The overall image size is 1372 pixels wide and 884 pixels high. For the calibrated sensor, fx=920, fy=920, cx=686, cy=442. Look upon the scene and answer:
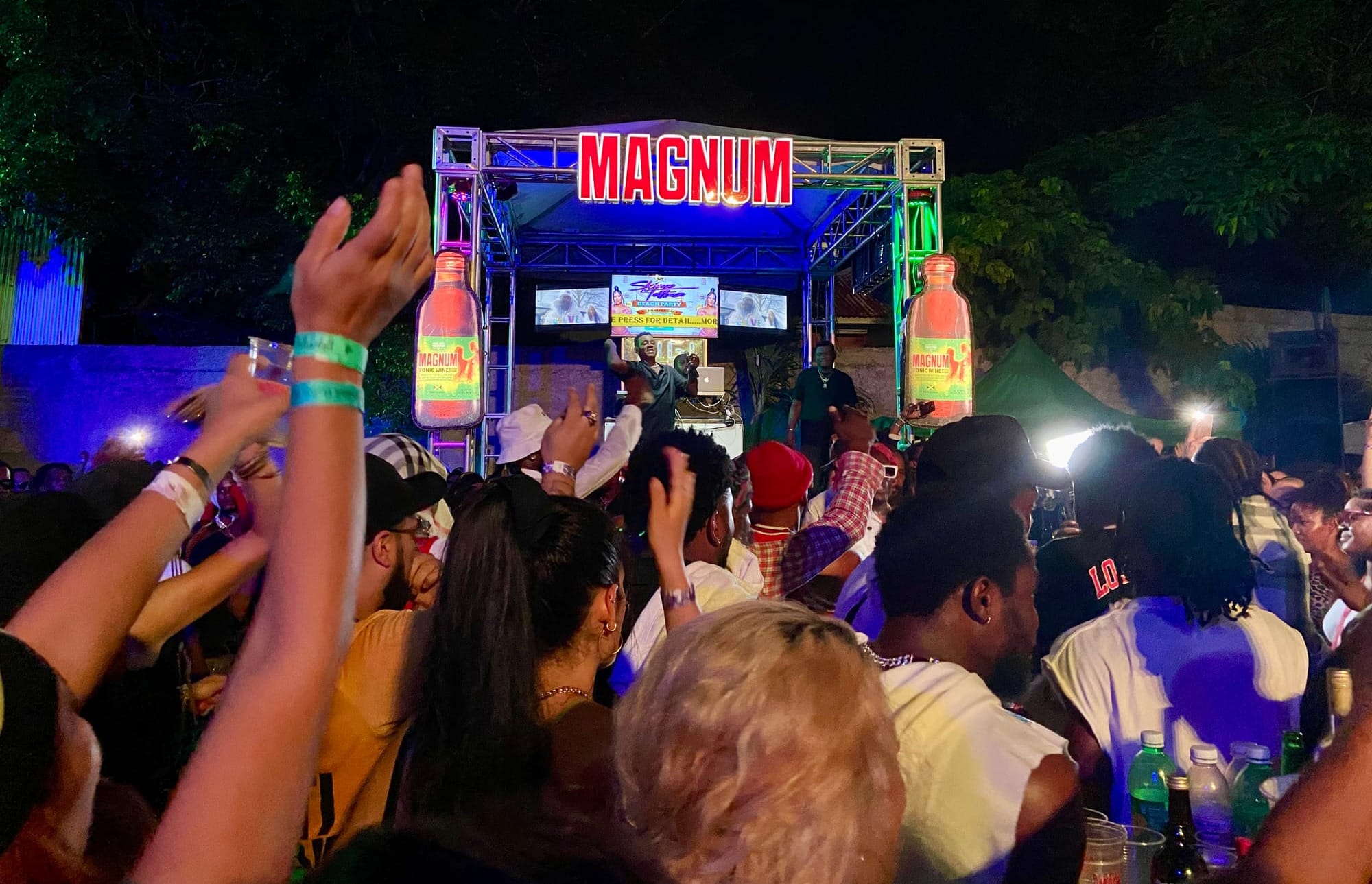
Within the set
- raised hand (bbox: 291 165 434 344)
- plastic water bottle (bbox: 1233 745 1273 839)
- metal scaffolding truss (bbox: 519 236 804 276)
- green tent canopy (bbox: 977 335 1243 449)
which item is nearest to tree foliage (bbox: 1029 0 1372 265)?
green tent canopy (bbox: 977 335 1243 449)

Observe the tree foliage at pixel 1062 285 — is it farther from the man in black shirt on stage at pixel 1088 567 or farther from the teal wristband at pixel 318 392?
the teal wristband at pixel 318 392

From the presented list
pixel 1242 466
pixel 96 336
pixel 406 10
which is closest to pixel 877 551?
pixel 1242 466

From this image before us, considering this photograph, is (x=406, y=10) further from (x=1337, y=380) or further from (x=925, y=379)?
(x=1337, y=380)

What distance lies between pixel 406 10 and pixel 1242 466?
12128 millimetres

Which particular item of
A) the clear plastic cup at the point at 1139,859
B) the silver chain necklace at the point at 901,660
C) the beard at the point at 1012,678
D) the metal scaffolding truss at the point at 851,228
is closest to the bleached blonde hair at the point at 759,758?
the silver chain necklace at the point at 901,660

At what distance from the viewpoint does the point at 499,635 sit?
80.1 inches

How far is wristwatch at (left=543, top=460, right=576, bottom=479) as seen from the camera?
313 cm

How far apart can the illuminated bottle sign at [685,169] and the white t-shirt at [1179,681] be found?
7586mm

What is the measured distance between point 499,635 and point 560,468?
3.79 ft

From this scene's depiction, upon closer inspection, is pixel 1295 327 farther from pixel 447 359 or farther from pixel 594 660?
pixel 594 660

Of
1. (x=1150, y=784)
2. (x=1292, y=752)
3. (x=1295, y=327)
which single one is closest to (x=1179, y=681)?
(x=1292, y=752)

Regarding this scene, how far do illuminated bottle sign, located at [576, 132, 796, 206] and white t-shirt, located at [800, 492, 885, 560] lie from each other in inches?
177

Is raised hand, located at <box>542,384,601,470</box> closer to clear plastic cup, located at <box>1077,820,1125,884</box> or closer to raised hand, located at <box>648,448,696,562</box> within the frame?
raised hand, located at <box>648,448,696,562</box>

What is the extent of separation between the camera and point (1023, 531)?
7.96 ft
